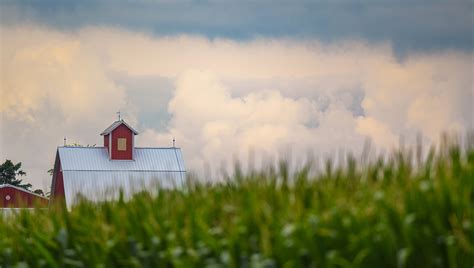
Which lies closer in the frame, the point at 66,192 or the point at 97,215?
the point at 97,215

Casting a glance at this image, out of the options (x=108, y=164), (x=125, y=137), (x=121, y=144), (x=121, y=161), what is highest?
(x=125, y=137)

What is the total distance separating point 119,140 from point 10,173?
19.6 meters

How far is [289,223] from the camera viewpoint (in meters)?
4.59

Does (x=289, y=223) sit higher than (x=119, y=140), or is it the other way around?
(x=119, y=140)

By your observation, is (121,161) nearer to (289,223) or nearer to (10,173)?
(10,173)

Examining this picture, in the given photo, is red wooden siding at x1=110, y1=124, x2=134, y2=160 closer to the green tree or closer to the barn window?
the barn window

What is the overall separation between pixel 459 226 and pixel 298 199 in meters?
0.96

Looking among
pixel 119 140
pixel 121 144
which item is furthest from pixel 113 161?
pixel 119 140

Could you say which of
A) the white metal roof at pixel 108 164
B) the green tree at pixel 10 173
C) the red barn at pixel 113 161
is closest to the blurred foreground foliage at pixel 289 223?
the white metal roof at pixel 108 164

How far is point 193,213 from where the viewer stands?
4977 mm

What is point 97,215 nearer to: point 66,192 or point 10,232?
point 10,232

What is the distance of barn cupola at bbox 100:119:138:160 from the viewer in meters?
48.3

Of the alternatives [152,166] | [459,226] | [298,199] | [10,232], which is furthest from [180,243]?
[152,166]

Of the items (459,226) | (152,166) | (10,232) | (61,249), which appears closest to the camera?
(459,226)
